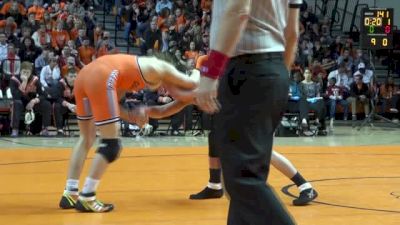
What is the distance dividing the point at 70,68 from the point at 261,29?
466 inches

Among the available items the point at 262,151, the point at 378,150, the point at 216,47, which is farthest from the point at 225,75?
the point at 378,150

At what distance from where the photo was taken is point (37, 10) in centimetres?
1806

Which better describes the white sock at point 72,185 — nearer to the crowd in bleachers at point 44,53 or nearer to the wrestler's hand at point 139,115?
the wrestler's hand at point 139,115

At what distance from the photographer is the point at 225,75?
3336 mm

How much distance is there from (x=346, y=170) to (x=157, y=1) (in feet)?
43.5

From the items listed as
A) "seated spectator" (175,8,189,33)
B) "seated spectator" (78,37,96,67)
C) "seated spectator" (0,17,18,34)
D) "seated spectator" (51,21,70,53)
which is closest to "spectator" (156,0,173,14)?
"seated spectator" (175,8,189,33)

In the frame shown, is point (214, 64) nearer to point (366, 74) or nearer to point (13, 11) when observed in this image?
point (13, 11)

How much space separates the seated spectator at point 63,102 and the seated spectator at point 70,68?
18cm

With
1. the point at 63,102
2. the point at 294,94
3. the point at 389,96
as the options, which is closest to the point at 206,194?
the point at 63,102

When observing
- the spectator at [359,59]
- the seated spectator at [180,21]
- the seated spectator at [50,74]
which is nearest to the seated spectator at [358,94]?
A: the spectator at [359,59]

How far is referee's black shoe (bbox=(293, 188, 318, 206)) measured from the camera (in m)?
6.48

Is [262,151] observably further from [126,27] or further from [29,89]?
[126,27]

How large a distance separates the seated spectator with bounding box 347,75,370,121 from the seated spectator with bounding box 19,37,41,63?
785 centimetres

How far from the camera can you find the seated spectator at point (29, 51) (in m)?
15.8
